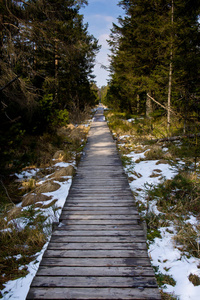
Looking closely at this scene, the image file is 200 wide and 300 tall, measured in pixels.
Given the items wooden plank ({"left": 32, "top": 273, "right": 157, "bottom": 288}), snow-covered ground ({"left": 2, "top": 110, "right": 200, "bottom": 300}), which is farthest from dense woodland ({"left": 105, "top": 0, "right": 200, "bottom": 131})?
wooden plank ({"left": 32, "top": 273, "right": 157, "bottom": 288})

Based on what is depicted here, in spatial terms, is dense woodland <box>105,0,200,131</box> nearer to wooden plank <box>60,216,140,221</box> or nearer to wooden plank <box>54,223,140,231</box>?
wooden plank <box>60,216,140,221</box>

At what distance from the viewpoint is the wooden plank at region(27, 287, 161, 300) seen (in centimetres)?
212

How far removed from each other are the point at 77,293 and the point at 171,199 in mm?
3417

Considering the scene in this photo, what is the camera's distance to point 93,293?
2.18 meters

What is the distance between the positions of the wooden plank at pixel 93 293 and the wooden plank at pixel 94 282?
0.05 meters

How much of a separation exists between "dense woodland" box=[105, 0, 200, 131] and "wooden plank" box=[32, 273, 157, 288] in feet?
19.0

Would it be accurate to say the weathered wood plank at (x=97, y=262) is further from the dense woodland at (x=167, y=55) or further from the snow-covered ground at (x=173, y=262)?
the dense woodland at (x=167, y=55)

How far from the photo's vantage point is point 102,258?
2.71 meters

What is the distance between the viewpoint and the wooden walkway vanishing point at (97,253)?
2223 millimetres

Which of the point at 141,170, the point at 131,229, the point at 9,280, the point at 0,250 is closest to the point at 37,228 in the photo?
the point at 0,250

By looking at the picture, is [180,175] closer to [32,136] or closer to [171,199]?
[171,199]

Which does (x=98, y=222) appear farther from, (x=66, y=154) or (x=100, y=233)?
(x=66, y=154)

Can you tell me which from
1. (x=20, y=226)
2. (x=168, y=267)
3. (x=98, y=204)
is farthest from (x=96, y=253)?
(x=20, y=226)

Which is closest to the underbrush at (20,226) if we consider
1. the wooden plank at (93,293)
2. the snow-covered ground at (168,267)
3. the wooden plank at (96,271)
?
the snow-covered ground at (168,267)
